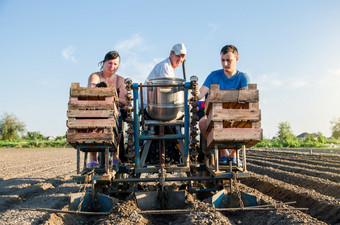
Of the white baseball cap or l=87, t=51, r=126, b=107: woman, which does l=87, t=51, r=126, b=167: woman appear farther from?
the white baseball cap

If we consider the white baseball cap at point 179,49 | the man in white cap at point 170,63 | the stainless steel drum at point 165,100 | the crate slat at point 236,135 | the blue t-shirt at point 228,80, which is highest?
the white baseball cap at point 179,49

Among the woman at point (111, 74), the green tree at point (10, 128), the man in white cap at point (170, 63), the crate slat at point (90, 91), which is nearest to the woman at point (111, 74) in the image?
the woman at point (111, 74)

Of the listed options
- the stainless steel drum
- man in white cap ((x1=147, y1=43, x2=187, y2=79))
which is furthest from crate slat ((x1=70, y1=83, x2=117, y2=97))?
man in white cap ((x1=147, y1=43, x2=187, y2=79))

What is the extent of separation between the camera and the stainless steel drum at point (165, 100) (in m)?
4.93

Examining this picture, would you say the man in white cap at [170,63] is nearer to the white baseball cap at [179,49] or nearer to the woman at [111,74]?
the white baseball cap at [179,49]

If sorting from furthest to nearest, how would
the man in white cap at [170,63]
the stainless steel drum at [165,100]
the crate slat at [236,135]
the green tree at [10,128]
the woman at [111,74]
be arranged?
the green tree at [10,128], the woman at [111,74], the man in white cap at [170,63], the stainless steel drum at [165,100], the crate slat at [236,135]

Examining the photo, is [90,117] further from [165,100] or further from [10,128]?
[10,128]

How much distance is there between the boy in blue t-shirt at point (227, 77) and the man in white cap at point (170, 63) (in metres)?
0.57

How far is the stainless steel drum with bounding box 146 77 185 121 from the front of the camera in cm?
493

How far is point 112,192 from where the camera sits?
17.0 ft

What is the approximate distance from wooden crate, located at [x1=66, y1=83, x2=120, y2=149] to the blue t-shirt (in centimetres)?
168

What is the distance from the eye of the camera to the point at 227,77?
537 cm

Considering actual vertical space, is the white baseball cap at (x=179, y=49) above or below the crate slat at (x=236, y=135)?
above

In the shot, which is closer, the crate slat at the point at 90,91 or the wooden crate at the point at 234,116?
the wooden crate at the point at 234,116
